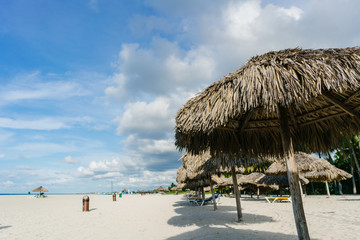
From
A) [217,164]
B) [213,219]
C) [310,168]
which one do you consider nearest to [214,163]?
[217,164]

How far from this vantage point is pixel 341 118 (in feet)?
13.5

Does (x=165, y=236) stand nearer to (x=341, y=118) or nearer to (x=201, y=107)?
(x=201, y=107)

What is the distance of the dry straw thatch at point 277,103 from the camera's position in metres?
2.83

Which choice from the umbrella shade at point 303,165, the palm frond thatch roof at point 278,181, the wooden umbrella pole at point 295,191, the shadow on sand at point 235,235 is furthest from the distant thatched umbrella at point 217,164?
the palm frond thatch roof at point 278,181

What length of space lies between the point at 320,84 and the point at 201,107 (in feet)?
5.76

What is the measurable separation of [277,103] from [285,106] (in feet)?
1.45

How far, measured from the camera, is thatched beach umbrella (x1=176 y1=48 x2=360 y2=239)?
2834mm

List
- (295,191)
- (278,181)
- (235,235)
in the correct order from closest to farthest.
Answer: (295,191), (235,235), (278,181)

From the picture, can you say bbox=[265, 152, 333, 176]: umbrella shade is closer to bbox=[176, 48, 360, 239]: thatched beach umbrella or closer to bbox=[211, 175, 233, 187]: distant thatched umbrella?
bbox=[211, 175, 233, 187]: distant thatched umbrella

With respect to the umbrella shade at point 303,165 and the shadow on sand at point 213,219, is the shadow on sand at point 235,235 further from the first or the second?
the umbrella shade at point 303,165

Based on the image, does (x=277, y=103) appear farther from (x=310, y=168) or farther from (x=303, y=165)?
(x=310, y=168)

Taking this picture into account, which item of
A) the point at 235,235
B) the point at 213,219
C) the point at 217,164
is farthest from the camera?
the point at 217,164

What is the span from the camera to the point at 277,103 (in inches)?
127

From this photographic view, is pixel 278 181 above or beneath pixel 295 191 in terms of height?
beneath
